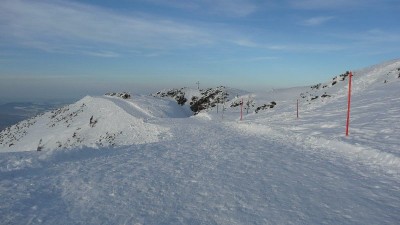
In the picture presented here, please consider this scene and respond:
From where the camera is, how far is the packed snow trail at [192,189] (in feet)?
22.4

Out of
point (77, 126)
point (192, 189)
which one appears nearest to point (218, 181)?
point (192, 189)

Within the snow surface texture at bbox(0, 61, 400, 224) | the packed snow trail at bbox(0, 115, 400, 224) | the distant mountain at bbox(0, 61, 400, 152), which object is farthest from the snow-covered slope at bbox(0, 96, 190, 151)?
the packed snow trail at bbox(0, 115, 400, 224)

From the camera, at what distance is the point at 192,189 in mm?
8719

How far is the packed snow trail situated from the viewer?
6.82 m

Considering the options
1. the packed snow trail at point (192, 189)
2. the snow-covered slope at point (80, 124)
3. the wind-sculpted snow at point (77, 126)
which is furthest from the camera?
the snow-covered slope at point (80, 124)

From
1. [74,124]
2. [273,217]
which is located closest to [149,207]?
[273,217]

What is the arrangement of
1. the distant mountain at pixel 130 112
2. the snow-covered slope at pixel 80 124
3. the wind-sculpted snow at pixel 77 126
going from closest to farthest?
the distant mountain at pixel 130 112, the wind-sculpted snow at pixel 77 126, the snow-covered slope at pixel 80 124

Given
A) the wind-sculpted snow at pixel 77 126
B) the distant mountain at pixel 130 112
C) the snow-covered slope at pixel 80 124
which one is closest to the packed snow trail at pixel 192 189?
the distant mountain at pixel 130 112

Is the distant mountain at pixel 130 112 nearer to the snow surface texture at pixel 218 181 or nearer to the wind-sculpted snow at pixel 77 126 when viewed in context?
the wind-sculpted snow at pixel 77 126

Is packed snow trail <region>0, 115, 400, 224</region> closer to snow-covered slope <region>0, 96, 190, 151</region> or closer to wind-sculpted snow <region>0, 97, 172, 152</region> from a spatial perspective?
wind-sculpted snow <region>0, 97, 172, 152</region>

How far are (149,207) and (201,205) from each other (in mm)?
1094

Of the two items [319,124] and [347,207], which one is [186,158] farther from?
[319,124]

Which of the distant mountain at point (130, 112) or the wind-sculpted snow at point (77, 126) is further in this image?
the wind-sculpted snow at point (77, 126)

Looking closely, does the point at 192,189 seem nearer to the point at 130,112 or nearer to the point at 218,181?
the point at 218,181
